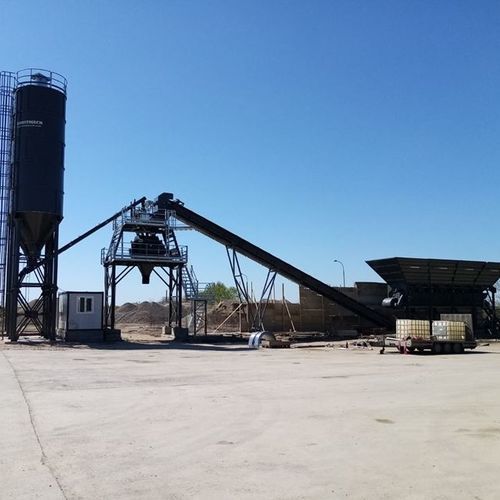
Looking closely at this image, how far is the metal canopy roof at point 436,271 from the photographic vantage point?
45.1m

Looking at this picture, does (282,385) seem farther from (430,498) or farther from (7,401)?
(430,498)

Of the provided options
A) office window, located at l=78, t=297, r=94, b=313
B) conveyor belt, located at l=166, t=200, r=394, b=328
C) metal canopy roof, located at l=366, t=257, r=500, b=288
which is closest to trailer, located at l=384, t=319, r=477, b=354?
metal canopy roof, located at l=366, t=257, r=500, b=288

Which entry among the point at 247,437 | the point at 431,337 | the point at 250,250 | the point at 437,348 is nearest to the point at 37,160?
the point at 250,250

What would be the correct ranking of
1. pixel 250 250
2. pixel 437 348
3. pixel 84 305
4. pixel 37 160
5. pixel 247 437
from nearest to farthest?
pixel 247 437, pixel 437 348, pixel 37 160, pixel 84 305, pixel 250 250

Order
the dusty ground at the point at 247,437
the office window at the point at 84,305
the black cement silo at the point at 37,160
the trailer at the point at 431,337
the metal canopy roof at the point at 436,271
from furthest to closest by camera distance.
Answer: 1. the metal canopy roof at the point at 436,271
2. the office window at the point at 84,305
3. the black cement silo at the point at 37,160
4. the trailer at the point at 431,337
5. the dusty ground at the point at 247,437

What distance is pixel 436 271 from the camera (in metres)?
46.6

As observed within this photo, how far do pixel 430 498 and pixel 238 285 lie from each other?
38714 mm

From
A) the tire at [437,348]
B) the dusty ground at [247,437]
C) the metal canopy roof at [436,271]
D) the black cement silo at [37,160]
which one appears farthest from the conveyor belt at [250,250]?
the dusty ground at [247,437]

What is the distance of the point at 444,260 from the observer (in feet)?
152

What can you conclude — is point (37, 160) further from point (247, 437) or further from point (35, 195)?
point (247, 437)

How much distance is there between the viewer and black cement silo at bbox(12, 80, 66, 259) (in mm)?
36719

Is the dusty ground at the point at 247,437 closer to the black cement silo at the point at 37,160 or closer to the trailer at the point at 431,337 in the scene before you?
the trailer at the point at 431,337

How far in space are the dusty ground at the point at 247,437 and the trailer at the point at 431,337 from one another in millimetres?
13726

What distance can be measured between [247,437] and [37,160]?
106 ft
